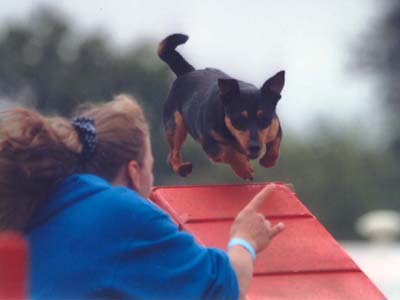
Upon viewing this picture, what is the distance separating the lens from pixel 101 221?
2143 mm

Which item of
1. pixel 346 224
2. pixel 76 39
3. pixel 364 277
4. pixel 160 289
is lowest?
pixel 346 224

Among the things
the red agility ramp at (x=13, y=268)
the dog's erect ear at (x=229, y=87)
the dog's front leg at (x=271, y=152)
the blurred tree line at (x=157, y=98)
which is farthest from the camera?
the blurred tree line at (x=157, y=98)

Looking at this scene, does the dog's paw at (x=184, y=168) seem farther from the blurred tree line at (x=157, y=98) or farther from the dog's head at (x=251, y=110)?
the blurred tree line at (x=157, y=98)

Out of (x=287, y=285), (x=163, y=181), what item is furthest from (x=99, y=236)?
(x=163, y=181)

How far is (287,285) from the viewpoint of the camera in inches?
113

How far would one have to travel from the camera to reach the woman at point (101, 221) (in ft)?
6.98

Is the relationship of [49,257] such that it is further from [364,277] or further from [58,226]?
[364,277]

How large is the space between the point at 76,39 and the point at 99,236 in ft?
53.0

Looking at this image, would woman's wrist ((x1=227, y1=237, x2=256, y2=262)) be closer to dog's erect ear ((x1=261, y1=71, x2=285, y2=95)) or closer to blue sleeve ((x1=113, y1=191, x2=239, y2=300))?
blue sleeve ((x1=113, y1=191, x2=239, y2=300))

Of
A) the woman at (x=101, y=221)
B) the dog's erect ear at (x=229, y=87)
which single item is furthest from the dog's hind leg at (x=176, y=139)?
the woman at (x=101, y=221)

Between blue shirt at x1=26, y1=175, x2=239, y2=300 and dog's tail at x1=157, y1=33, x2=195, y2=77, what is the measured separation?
4.69 feet

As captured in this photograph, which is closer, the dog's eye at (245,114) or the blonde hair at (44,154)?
the blonde hair at (44,154)

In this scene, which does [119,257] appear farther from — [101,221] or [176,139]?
[176,139]

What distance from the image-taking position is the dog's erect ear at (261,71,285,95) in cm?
328
